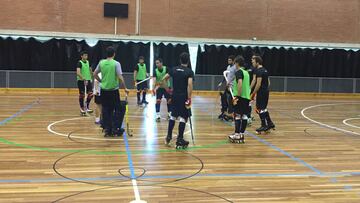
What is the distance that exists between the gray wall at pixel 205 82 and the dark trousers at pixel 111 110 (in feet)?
34.6

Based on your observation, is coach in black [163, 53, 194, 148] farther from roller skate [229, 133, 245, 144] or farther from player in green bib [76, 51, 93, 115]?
player in green bib [76, 51, 93, 115]

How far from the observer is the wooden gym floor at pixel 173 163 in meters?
5.18

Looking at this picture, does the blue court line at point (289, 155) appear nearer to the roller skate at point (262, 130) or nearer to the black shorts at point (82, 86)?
the roller skate at point (262, 130)

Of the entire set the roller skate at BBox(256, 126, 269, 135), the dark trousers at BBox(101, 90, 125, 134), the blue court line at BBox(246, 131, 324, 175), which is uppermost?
the dark trousers at BBox(101, 90, 125, 134)

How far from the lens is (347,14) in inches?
870

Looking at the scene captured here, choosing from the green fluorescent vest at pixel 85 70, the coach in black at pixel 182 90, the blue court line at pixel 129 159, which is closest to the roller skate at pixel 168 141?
→ the coach in black at pixel 182 90

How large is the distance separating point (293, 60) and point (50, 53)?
12431mm

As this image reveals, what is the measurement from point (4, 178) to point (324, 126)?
855 cm

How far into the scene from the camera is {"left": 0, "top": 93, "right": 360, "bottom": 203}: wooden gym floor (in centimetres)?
518

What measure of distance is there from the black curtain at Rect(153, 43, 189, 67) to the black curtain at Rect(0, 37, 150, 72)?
42.7 inches

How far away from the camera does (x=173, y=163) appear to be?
665cm

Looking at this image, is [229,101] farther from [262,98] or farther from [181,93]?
[181,93]

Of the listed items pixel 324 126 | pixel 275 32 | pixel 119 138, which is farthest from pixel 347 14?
pixel 119 138

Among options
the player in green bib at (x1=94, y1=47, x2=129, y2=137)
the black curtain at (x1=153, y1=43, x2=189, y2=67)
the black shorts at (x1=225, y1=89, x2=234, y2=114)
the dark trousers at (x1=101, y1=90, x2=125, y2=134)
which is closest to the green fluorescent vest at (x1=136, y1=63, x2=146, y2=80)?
the black shorts at (x1=225, y1=89, x2=234, y2=114)
